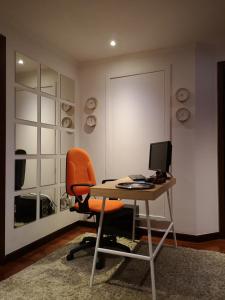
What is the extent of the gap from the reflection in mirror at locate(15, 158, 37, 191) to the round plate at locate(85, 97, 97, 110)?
4.19ft

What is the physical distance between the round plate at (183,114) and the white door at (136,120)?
5.4 inches

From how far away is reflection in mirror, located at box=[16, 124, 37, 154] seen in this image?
2721mm

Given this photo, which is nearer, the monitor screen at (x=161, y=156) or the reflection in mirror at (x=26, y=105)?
the monitor screen at (x=161, y=156)

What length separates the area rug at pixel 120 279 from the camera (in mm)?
1915

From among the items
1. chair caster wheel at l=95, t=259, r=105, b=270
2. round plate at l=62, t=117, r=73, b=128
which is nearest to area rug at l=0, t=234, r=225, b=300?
chair caster wheel at l=95, t=259, r=105, b=270

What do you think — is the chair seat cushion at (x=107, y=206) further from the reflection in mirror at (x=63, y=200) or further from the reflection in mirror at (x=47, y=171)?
the reflection in mirror at (x=63, y=200)

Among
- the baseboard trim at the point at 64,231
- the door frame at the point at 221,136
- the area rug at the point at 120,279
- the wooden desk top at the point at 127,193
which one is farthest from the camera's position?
the door frame at the point at 221,136

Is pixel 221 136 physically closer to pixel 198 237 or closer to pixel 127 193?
pixel 198 237

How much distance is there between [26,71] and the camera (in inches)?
112

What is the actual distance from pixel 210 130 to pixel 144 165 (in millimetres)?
1026

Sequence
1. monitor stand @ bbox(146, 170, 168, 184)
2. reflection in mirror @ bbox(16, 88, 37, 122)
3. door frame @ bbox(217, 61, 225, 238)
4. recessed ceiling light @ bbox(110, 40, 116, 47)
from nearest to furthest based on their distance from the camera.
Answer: monitor stand @ bbox(146, 170, 168, 184), reflection in mirror @ bbox(16, 88, 37, 122), recessed ceiling light @ bbox(110, 40, 116, 47), door frame @ bbox(217, 61, 225, 238)

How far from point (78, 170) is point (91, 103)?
132 centimetres

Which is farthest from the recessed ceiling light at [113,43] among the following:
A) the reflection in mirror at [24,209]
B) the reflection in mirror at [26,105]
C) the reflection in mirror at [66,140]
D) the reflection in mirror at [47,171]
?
the reflection in mirror at [24,209]

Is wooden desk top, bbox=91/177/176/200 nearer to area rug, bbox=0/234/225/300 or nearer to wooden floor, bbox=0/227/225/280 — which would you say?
area rug, bbox=0/234/225/300
